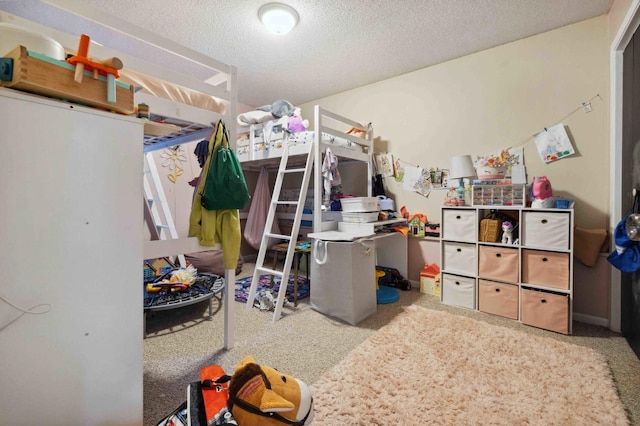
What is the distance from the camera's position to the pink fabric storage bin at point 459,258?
2.58 meters

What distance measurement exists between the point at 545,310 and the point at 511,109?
5.96ft

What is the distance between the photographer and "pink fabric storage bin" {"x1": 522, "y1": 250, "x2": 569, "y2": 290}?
7.02 ft

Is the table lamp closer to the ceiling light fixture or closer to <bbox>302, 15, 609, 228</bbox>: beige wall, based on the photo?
<bbox>302, 15, 609, 228</bbox>: beige wall

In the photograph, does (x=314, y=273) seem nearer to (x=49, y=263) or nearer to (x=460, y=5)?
(x=49, y=263)

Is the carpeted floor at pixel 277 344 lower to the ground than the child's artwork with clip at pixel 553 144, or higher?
lower

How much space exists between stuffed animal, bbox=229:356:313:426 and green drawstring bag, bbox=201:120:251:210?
0.96 m

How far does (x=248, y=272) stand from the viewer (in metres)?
3.86

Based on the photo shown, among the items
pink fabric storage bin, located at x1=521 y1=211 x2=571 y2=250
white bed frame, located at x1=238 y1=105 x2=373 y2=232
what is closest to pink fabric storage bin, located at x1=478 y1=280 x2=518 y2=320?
pink fabric storage bin, located at x1=521 y1=211 x2=571 y2=250

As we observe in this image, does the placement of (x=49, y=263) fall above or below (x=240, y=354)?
above

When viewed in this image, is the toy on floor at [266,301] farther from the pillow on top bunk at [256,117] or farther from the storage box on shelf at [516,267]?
the pillow on top bunk at [256,117]

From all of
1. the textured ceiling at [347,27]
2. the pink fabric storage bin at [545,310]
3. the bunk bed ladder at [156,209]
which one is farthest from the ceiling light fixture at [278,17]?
the pink fabric storage bin at [545,310]

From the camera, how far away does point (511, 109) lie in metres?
2.67

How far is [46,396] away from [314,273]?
1.87 meters

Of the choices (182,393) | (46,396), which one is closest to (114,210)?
(46,396)
